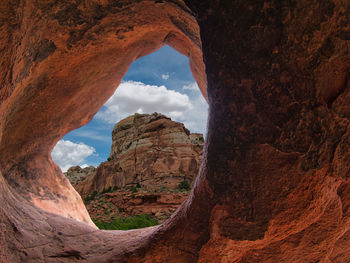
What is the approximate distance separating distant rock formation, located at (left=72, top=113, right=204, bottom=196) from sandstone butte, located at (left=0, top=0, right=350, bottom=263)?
14.5 metres

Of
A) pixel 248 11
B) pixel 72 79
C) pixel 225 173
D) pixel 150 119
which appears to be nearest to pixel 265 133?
pixel 225 173


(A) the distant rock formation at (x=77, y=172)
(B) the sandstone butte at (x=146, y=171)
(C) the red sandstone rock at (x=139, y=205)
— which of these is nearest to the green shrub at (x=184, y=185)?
(B) the sandstone butte at (x=146, y=171)

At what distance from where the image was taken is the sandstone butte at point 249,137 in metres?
1.48

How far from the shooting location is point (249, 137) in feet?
5.32

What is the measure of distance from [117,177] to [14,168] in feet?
54.8

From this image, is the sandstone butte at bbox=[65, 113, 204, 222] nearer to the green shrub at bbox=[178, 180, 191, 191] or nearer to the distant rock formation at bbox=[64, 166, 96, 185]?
the green shrub at bbox=[178, 180, 191, 191]

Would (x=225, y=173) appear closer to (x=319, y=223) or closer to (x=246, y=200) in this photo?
(x=246, y=200)

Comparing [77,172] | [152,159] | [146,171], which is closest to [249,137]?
[146,171]

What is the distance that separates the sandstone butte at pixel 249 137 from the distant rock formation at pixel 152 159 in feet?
47.5

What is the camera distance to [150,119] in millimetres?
21984

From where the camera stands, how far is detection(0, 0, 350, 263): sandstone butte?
1.48 metres

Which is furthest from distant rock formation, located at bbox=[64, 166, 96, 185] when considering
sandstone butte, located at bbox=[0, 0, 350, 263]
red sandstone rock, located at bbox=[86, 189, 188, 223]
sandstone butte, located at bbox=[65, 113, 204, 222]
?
sandstone butte, located at bbox=[0, 0, 350, 263]

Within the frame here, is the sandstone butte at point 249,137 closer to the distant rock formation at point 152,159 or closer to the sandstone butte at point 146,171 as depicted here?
the sandstone butte at point 146,171

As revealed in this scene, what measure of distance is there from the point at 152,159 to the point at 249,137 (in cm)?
1706
